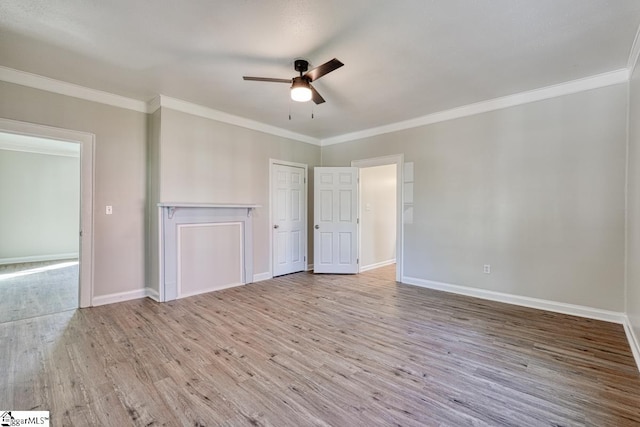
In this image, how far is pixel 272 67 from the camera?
3.05 metres

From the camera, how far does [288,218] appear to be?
18.4 ft

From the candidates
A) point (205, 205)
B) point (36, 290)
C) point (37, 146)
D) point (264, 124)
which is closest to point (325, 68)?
point (205, 205)

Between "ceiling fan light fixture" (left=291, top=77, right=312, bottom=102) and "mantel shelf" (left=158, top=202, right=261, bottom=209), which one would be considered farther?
"mantel shelf" (left=158, top=202, right=261, bottom=209)

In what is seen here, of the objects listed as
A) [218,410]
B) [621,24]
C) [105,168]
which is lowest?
[218,410]

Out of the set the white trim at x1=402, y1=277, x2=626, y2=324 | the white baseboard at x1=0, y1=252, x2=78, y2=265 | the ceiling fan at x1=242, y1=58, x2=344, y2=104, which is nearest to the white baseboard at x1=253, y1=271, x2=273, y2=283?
the white trim at x1=402, y1=277, x2=626, y2=324

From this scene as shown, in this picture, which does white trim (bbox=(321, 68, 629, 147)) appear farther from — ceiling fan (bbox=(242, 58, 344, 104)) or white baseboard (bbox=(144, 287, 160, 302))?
white baseboard (bbox=(144, 287, 160, 302))

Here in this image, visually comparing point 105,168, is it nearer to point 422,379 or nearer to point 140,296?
point 140,296

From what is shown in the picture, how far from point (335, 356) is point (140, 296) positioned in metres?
3.18

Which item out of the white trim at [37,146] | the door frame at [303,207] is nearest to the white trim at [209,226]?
the door frame at [303,207]

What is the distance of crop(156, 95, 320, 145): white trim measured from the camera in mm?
3959

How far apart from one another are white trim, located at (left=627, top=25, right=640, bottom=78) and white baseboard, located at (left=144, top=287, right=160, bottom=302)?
19.2ft

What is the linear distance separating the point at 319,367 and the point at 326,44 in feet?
9.27

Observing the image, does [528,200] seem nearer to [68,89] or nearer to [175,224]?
[175,224]

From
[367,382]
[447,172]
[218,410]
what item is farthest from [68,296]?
[447,172]
